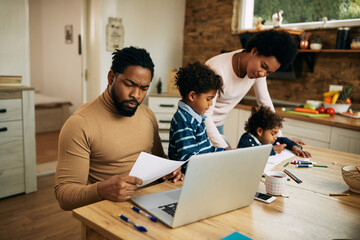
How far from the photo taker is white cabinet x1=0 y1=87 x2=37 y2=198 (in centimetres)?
269

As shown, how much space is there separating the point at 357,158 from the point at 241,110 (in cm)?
179

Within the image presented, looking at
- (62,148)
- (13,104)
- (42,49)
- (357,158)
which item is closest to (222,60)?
(357,158)

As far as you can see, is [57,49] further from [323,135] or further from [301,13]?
[323,135]

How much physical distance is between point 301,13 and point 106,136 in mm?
3077

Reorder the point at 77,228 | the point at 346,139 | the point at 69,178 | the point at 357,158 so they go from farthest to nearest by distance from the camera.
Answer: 1. the point at 346,139
2. the point at 77,228
3. the point at 357,158
4. the point at 69,178

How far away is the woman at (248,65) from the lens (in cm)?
171

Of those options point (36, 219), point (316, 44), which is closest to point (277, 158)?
point (36, 219)

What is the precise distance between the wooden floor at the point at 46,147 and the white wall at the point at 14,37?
4.11ft

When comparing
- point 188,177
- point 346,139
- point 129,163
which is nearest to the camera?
point 188,177

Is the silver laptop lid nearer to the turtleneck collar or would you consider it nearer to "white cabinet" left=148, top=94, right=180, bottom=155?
the turtleneck collar

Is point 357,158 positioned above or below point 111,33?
below

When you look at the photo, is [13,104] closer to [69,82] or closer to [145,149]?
[145,149]

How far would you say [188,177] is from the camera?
85 centimetres

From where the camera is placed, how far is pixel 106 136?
1362 millimetres
